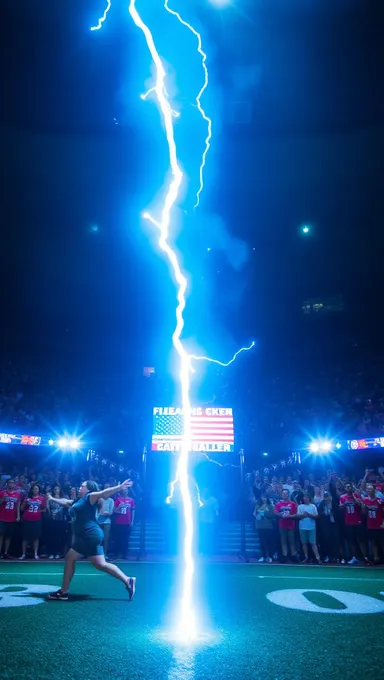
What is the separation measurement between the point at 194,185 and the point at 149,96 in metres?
3.19

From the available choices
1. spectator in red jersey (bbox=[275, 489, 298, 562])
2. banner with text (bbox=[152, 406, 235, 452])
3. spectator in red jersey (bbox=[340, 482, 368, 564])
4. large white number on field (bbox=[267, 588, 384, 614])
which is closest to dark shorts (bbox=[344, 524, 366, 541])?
spectator in red jersey (bbox=[340, 482, 368, 564])

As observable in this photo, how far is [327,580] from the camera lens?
8.31 meters

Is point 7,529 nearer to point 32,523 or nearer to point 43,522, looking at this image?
point 32,523

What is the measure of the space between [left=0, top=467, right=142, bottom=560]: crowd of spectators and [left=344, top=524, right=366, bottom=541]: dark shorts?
18.8 feet

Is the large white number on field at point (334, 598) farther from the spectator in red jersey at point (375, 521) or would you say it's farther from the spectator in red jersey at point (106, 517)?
the spectator in red jersey at point (106, 517)

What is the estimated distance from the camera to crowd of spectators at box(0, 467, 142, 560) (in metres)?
11.6

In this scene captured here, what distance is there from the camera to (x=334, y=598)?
255 inches

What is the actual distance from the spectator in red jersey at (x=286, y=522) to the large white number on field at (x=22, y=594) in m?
6.57

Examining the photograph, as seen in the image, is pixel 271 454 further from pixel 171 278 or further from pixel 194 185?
pixel 194 185

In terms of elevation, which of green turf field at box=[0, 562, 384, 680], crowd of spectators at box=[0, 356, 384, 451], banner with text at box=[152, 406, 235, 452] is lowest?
green turf field at box=[0, 562, 384, 680]

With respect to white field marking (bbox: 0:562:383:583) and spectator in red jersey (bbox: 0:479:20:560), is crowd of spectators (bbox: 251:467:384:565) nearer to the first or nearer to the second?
white field marking (bbox: 0:562:383:583)

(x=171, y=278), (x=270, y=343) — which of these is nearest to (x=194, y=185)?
(x=171, y=278)

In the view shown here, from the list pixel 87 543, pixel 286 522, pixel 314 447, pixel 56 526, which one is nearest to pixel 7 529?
pixel 56 526

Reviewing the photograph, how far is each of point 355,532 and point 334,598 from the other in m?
5.63
